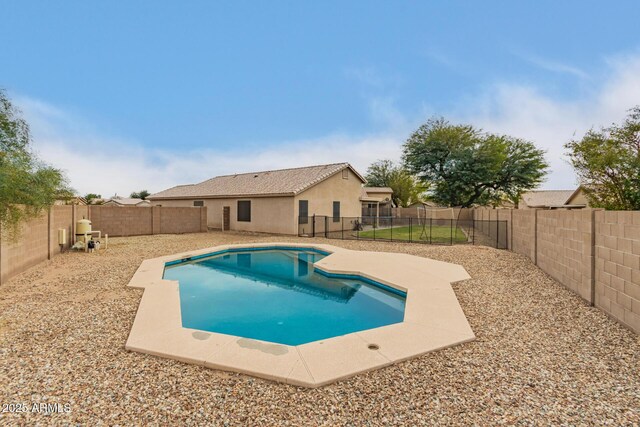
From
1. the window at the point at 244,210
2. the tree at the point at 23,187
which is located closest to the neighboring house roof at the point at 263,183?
the window at the point at 244,210

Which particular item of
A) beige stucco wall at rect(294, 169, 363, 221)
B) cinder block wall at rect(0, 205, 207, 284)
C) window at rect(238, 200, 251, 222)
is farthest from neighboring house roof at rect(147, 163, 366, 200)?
cinder block wall at rect(0, 205, 207, 284)

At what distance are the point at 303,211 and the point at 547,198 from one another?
121ft

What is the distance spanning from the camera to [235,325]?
5559 mm

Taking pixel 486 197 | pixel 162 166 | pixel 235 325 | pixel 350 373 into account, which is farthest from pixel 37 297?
pixel 486 197

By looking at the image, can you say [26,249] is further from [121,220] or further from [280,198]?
[280,198]

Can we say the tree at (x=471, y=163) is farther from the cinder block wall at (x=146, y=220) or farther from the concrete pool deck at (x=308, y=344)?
the concrete pool deck at (x=308, y=344)

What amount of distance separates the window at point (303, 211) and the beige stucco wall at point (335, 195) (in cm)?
27

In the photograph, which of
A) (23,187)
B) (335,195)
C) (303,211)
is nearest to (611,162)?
(335,195)

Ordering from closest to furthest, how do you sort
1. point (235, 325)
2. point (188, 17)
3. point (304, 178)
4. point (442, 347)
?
1. point (442, 347)
2. point (235, 325)
3. point (188, 17)
4. point (304, 178)

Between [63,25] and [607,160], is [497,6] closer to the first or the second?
[607,160]

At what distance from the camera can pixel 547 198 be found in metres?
39.6

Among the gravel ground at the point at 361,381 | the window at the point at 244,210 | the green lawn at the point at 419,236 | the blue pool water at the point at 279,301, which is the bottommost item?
the blue pool water at the point at 279,301

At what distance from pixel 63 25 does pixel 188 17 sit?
418 cm

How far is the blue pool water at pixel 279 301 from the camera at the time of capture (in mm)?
5484
